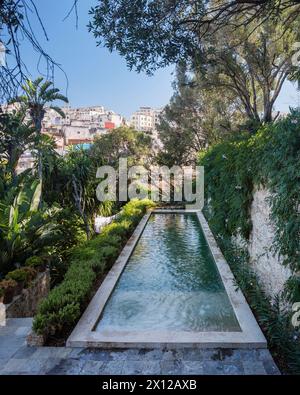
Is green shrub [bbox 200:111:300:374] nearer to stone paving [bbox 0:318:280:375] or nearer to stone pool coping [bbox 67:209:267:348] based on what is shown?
stone pool coping [bbox 67:209:267:348]

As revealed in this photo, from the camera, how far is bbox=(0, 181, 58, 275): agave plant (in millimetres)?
7500

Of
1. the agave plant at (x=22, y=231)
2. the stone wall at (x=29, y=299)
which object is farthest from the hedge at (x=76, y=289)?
the agave plant at (x=22, y=231)

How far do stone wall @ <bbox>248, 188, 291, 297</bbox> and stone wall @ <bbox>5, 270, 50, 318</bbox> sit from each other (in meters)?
4.52

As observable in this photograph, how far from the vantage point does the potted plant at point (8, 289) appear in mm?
5980

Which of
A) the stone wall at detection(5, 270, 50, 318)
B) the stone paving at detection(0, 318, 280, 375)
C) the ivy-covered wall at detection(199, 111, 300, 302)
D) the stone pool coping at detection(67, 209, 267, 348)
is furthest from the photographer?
the stone wall at detection(5, 270, 50, 318)

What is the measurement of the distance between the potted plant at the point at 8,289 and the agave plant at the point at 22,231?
56.7 inches

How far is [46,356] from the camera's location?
4555 millimetres

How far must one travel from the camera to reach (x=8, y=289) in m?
6.04

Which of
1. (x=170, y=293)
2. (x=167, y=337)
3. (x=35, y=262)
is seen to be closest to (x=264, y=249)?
(x=170, y=293)

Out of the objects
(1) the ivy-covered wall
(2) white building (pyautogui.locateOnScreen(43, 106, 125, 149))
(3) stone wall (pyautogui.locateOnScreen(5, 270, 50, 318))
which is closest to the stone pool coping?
(1) the ivy-covered wall

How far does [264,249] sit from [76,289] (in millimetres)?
3516

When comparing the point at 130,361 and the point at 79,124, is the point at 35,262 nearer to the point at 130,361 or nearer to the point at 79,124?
the point at 130,361

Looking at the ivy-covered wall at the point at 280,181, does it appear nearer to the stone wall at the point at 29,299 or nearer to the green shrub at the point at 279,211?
the green shrub at the point at 279,211

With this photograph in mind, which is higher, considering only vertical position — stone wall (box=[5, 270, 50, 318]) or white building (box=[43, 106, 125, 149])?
white building (box=[43, 106, 125, 149])
